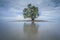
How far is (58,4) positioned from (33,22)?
0.46 meters

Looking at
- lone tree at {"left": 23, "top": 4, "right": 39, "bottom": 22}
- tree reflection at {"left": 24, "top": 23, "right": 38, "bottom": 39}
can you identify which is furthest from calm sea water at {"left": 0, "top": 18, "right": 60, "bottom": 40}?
lone tree at {"left": 23, "top": 4, "right": 39, "bottom": 22}

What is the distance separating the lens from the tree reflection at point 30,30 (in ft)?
6.09

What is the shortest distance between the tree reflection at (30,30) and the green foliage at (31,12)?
0.40 feet

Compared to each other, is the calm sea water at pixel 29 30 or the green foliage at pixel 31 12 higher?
the green foliage at pixel 31 12

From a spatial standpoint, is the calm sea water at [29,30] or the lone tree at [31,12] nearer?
the calm sea water at [29,30]

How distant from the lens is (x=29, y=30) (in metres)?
1.92

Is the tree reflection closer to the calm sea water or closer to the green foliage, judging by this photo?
the calm sea water

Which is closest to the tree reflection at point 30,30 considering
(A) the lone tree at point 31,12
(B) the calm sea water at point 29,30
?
(B) the calm sea water at point 29,30

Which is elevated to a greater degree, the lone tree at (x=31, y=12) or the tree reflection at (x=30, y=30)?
the lone tree at (x=31, y=12)

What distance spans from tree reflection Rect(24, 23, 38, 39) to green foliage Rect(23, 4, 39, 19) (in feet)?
0.40

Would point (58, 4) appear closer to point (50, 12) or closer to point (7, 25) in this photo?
point (50, 12)

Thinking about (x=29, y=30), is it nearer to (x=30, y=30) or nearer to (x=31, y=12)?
(x=30, y=30)

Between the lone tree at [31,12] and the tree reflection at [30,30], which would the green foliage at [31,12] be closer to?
the lone tree at [31,12]

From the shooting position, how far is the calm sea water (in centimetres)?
184
